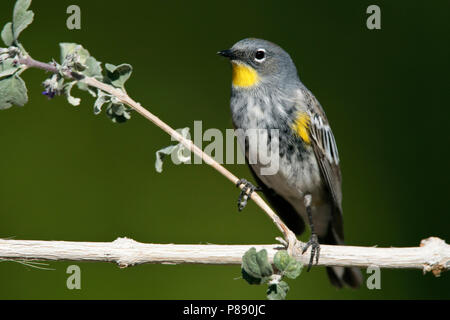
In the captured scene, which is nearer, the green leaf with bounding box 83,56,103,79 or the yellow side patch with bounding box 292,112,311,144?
the green leaf with bounding box 83,56,103,79

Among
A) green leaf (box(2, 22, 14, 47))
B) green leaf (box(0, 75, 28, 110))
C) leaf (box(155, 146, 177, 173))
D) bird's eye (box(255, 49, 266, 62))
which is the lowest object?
leaf (box(155, 146, 177, 173))

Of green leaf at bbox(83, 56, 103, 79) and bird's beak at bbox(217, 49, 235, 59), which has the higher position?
bird's beak at bbox(217, 49, 235, 59)

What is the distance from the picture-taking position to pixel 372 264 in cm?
160

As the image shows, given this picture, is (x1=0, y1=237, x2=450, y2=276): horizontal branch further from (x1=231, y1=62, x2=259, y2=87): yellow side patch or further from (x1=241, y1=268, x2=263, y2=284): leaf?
(x1=231, y1=62, x2=259, y2=87): yellow side patch

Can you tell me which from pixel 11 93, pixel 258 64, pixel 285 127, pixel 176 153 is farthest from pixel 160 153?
pixel 258 64

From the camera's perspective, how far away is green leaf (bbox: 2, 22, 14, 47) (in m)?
1.29

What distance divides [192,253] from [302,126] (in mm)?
861

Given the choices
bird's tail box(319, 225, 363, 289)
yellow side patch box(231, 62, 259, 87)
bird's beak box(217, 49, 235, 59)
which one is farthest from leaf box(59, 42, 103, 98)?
bird's tail box(319, 225, 363, 289)

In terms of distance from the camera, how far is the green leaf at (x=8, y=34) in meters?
1.29

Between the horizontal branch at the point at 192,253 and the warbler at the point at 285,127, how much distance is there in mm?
380

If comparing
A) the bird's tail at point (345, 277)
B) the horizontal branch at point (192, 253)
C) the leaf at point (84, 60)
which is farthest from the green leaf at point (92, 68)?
the bird's tail at point (345, 277)

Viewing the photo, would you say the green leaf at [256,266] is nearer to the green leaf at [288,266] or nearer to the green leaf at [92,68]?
the green leaf at [288,266]

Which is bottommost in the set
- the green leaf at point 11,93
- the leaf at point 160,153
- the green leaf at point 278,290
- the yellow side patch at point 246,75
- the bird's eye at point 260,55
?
the green leaf at point 278,290

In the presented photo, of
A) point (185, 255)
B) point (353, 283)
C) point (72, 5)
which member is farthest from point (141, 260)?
point (72, 5)
